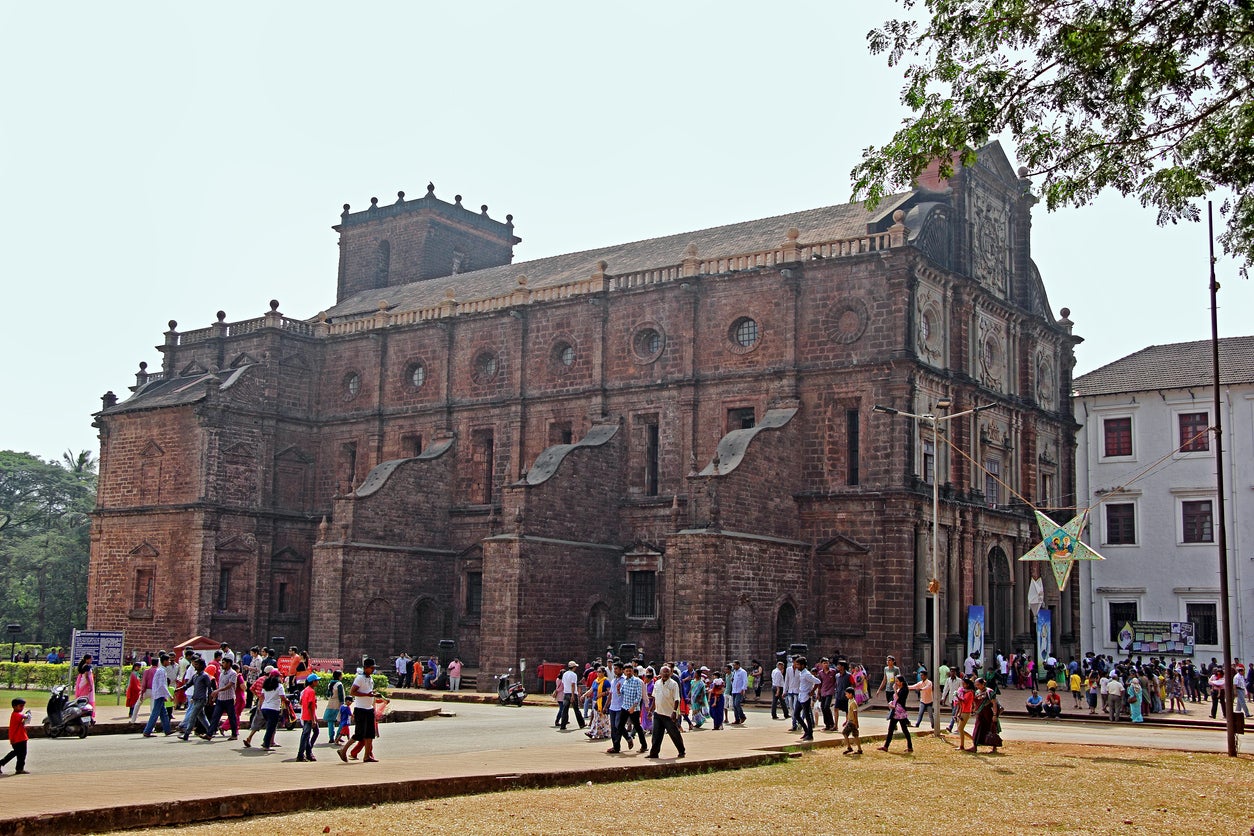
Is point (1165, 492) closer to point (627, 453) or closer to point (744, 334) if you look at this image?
point (744, 334)

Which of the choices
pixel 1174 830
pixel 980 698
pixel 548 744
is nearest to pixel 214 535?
pixel 548 744

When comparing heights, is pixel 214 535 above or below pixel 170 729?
above

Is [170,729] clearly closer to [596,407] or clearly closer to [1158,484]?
[596,407]

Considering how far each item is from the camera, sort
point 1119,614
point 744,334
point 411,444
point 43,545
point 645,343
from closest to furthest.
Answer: point 744,334 → point 645,343 → point 411,444 → point 1119,614 → point 43,545

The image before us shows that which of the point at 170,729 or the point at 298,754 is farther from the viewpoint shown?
the point at 170,729

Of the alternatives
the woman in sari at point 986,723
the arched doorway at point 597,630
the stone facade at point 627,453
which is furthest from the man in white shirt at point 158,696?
the arched doorway at point 597,630

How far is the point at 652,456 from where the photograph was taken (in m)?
41.0

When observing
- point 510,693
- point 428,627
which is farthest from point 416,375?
point 510,693

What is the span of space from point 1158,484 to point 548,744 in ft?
107

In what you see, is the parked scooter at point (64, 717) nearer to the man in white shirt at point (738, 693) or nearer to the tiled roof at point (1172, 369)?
the man in white shirt at point (738, 693)

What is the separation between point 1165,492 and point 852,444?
16.4 metres

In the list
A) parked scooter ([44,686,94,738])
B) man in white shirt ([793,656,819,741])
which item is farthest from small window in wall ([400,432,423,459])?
man in white shirt ([793,656,819,741])

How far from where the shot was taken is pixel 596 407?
41.9 meters

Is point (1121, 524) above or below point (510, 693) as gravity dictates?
above
